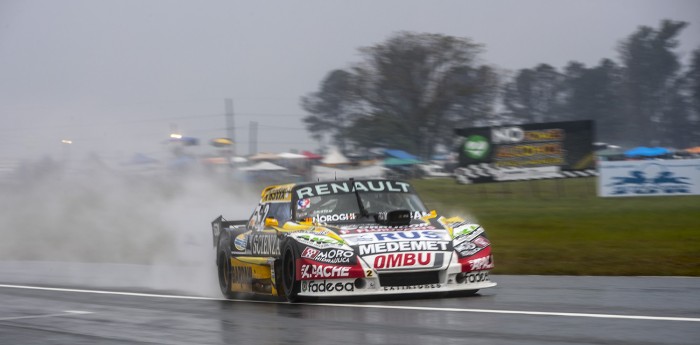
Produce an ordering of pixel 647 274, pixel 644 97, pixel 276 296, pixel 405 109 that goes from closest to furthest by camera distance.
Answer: pixel 276 296
pixel 647 274
pixel 405 109
pixel 644 97

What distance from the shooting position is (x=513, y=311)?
348 inches

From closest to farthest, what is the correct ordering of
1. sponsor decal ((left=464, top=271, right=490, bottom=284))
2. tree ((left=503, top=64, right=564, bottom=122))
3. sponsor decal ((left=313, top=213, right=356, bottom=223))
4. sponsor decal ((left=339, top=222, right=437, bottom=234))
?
1. sponsor decal ((left=464, top=271, right=490, bottom=284))
2. sponsor decal ((left=339, top=222, right=437, bottom=234))
3. sponsor decal ((left=313, top=213, right=356, bottom=223))
4. tree ((left=503, top=64, right=564, bottom=122))

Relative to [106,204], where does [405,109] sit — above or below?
above

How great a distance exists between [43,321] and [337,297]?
9.90 ft

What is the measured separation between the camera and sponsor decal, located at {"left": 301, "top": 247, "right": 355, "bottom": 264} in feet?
33.5

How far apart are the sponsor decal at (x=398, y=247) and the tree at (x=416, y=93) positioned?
5785 cm

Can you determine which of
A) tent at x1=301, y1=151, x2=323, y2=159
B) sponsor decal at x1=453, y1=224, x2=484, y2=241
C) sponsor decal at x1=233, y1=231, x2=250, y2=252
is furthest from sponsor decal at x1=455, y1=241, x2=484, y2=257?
tent at x1=301, y1=151, x2=323, y2=159

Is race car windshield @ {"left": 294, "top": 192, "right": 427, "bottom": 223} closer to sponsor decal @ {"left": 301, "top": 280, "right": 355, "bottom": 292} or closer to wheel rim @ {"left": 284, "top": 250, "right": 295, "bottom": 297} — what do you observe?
wheel rim @ {"left": 284, "top": 250, "right": 295, "bottom": 297}

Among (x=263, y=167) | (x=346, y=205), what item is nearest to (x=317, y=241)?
(x=346, y=205)

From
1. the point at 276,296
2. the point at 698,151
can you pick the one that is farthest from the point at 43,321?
the point at 698,151

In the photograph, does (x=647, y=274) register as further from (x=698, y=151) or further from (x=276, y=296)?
(x=698, y=151)

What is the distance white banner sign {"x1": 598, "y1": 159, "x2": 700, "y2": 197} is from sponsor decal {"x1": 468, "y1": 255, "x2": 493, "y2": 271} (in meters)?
20.4

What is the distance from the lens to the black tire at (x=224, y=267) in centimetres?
1302

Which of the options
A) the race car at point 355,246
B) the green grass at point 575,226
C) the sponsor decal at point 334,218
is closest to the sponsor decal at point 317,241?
the race car at point 355,246
